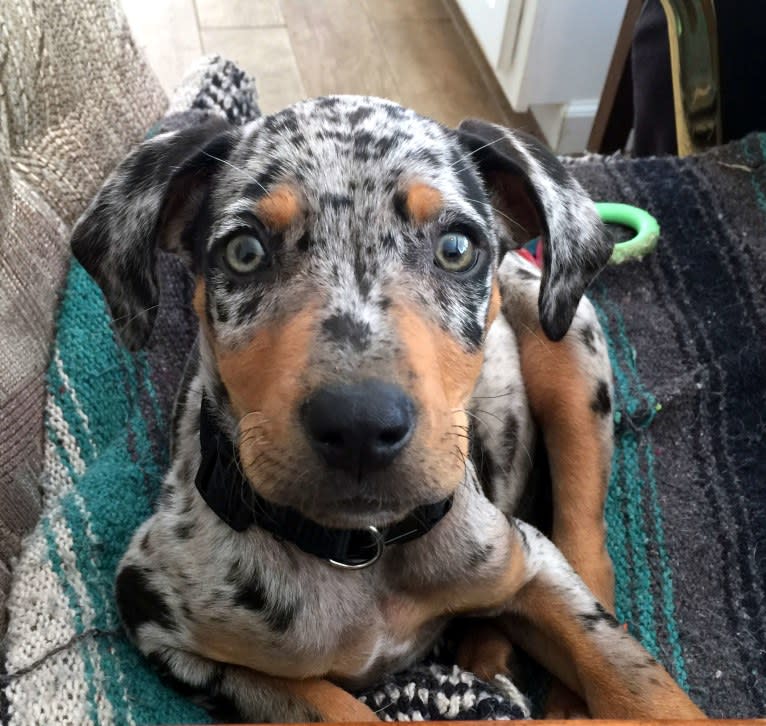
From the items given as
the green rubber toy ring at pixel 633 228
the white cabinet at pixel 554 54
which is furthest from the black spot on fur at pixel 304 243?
the white cabinet at pixel 554 54

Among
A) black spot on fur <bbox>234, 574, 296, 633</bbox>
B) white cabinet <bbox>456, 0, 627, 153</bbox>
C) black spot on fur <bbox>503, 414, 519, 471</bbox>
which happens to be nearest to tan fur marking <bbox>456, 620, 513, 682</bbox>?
black spot on fur <bbox>503, 414, 519, 471</bbox>

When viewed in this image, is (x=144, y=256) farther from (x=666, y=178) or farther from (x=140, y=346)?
(x=666, y=178)

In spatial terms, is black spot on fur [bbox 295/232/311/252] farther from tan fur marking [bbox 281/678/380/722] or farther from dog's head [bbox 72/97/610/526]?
tan fur marking [bbox 281/678/380/722]

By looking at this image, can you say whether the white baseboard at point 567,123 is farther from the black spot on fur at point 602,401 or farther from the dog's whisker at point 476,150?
the dog's whisker at point 476,150

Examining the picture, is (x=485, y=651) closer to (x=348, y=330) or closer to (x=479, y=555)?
(x=479, y=555)

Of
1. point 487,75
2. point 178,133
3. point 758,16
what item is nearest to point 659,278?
point 758,16
